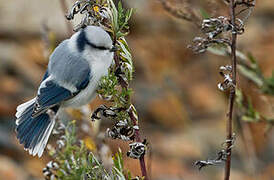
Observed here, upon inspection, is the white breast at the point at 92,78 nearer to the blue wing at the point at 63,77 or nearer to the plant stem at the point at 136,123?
the blue wing at the point at 63,77

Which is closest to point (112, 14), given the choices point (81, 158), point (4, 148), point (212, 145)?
point (81, 158)

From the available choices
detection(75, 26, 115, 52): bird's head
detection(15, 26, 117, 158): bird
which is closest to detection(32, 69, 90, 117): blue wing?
detection(15, 26, 117, 158): bird

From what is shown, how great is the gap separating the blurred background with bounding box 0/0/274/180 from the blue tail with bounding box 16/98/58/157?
4.51 ft

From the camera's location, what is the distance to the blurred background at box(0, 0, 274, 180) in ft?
10.2

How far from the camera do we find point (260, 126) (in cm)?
308

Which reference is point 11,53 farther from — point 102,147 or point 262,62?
point 102,147

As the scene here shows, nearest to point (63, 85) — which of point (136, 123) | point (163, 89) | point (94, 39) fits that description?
point (94, 39)

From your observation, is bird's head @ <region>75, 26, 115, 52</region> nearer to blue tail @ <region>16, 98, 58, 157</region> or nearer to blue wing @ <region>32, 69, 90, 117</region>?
blue wing @ <region>32, 69, 90, 117</region>

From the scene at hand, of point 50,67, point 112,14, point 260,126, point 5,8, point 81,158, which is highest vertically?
point 5,8

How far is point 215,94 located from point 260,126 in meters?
0.41

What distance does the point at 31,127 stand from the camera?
5.31 ft

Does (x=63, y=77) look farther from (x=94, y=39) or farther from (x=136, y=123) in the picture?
(x=136, y=123)

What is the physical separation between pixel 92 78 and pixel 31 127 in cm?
32

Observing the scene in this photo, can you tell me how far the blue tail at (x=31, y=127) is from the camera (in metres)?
1.53
